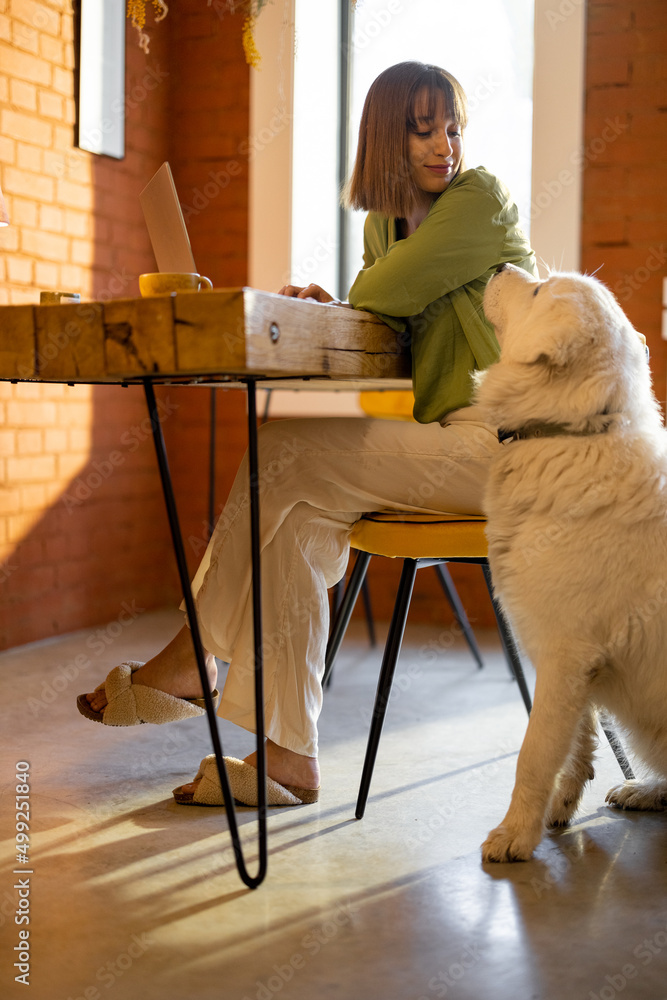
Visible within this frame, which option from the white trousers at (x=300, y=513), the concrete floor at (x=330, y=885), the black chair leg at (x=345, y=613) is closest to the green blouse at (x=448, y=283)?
the white trousers at (x=300, y=513)

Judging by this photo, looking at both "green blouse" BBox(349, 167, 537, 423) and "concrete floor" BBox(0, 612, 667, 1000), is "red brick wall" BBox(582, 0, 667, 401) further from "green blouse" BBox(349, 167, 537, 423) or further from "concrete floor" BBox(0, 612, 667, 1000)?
"concrete floor" BBox(0, 612, 667, 1000)

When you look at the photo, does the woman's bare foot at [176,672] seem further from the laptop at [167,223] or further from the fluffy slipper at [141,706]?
the laptop at [167,223]

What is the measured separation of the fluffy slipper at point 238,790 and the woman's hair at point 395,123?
48.9 inches

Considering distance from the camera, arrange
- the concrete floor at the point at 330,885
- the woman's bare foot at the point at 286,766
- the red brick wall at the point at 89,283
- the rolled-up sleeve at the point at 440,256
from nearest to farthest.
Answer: the concrete floor at the point at 330,885 → the rolled-up sleeve at the point at 440,256 → the woman's bare foot at the point at 286,766 → the red brick wall at the point at 89,283

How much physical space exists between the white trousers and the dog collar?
0.38ft

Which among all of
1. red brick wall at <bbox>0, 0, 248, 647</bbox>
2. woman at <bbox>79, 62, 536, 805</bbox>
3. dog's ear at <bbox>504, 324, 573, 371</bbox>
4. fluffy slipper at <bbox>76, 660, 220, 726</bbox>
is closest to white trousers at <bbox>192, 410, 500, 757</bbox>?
woman at <bbox>79, 62, 536, 805</bbox>

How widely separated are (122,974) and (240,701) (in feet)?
2.05

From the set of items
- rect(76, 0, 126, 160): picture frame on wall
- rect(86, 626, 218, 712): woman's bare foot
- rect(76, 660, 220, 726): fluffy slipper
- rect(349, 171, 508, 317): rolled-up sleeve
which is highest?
rect(76, 0, 126, 160): picture frame on wall

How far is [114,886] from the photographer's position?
1.55m

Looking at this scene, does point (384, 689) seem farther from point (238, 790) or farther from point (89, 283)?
point (89, 283)

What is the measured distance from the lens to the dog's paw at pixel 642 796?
6.49 ft

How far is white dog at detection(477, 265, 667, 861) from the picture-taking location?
160cm

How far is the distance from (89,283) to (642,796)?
106 inches

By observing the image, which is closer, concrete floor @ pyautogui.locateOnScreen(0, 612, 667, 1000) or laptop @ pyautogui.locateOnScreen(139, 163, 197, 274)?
concrete floor @ pyautogui.locateOnScreen(0, 612, 667, 1000)
